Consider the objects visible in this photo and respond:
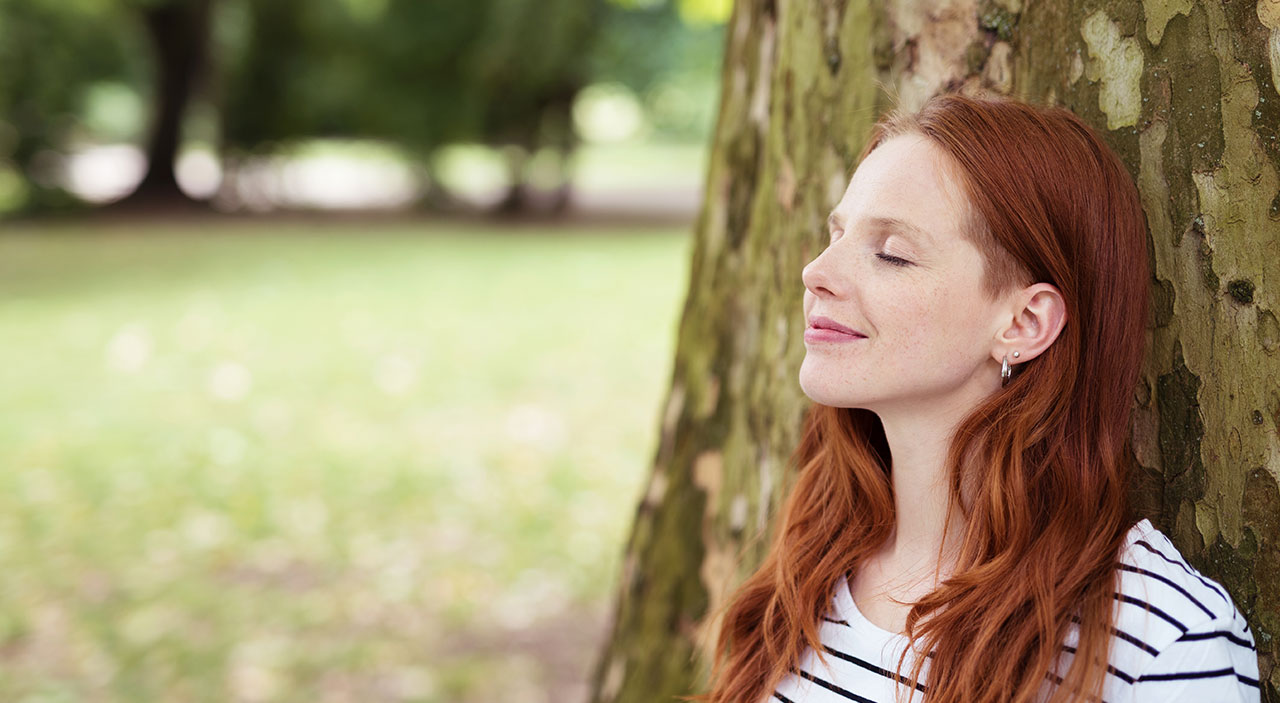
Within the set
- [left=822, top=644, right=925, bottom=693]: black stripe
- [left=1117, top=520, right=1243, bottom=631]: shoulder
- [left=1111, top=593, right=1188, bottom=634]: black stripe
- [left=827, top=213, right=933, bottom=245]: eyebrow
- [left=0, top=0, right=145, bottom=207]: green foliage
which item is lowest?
[left=822, top=644, right=925, bottom=693]: black stripe

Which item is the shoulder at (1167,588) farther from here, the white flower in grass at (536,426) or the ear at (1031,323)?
the white flower in grass at (536,426)

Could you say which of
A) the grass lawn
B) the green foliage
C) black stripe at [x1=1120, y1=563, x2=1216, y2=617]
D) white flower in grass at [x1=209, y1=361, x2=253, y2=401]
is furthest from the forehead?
the green foliage

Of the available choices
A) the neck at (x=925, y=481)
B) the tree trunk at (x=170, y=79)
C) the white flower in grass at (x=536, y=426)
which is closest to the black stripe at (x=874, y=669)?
the neck at (x=925, y=481)

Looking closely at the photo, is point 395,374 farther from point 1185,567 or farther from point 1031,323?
point 1185,567

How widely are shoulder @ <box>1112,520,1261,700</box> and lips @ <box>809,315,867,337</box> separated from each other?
1.50 feet

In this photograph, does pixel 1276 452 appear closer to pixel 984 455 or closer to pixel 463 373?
pixel 984 455

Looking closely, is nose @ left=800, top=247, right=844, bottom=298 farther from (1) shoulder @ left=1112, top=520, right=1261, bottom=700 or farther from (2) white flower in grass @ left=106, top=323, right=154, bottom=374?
(2) white flower in grass @ left=106, top=323, right=154, bottom=374

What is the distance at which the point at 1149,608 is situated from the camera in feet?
4.56

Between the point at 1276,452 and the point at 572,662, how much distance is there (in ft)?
12.0

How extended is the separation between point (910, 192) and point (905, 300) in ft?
0.49

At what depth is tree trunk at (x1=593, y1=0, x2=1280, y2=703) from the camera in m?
1.64

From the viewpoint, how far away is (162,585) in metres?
5.40

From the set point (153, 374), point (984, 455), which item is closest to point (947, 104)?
point (984, 455)

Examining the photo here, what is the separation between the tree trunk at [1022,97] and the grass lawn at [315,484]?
2237mm
